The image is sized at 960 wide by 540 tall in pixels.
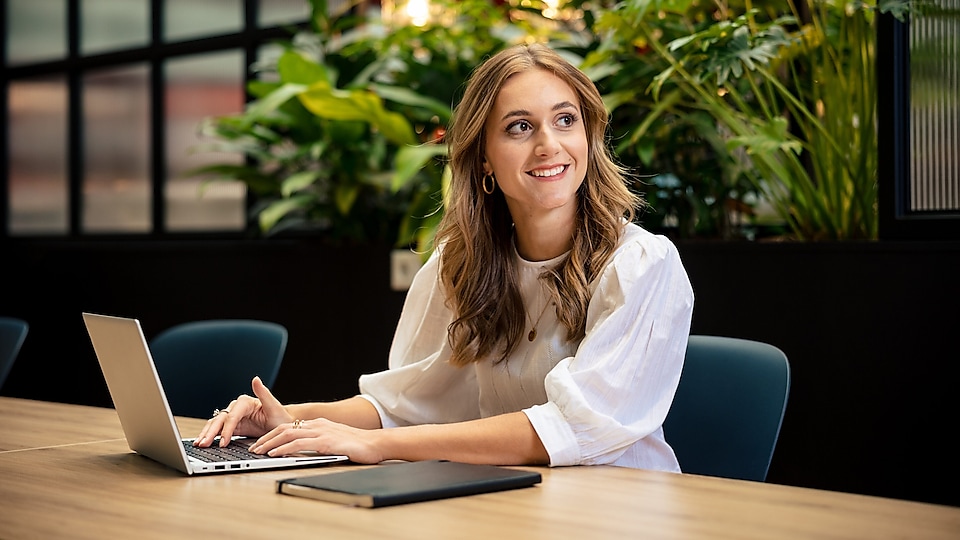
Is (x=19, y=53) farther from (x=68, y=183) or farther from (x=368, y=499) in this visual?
(x=368, y=499)

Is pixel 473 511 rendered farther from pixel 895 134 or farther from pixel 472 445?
pixel 895 134

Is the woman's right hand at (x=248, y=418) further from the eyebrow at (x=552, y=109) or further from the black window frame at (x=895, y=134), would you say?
the black window frame at (x=895, y=134)

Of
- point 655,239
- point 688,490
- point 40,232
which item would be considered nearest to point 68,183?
point 40,232

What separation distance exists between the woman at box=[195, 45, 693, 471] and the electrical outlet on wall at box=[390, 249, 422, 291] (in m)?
1.45

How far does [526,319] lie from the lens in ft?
6.60

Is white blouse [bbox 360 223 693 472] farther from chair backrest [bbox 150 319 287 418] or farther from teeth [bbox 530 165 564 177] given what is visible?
chair backrest [bbox 150 319 287 418]

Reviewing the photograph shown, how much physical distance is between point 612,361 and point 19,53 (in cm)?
527

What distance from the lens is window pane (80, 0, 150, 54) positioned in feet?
18.0

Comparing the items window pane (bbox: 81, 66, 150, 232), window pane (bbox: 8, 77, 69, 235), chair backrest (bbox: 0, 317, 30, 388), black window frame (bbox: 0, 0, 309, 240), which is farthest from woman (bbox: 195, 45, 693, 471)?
window pane (bbox: 8, 77, 69, 235)

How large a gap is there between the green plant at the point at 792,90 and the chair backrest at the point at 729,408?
0.81 meters

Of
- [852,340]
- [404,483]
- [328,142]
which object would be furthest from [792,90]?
[404,483]

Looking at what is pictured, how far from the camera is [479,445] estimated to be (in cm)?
167

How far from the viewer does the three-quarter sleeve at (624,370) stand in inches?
66.1

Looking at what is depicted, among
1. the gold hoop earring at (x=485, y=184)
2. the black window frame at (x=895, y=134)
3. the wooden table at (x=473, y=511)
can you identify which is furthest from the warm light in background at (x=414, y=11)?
the wooden table at (x=473, y=511)
